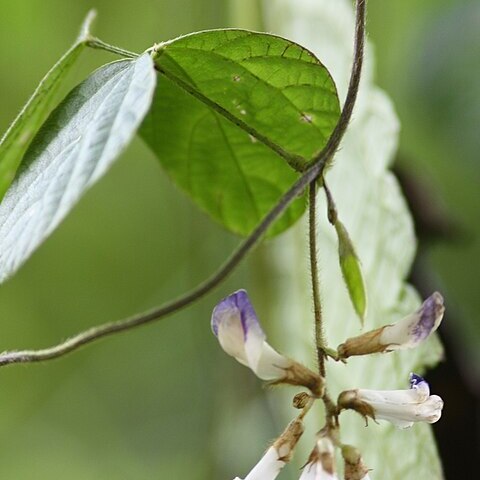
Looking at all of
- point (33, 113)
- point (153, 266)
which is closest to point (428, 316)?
point (33, 113)

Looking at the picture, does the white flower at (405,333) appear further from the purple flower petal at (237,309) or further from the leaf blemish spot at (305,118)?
the leaf blemish spot at (305,118)

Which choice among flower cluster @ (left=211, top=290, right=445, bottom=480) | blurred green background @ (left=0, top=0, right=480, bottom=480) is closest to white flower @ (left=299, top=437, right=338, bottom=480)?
flower cluster @ (left=211, top=290, right=445, bottom=480)

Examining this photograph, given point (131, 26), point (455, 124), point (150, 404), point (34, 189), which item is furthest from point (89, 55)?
point (34, 189)

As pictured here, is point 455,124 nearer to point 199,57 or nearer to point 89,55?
point 89,55

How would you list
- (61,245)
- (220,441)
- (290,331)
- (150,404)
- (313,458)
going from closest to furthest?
(313,458) < (290,331) < (220,441) < (61,245) < (150,404)

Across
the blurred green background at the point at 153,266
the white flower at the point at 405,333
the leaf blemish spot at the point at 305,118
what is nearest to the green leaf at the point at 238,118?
the leaf blemish spot at the point at 305,118
